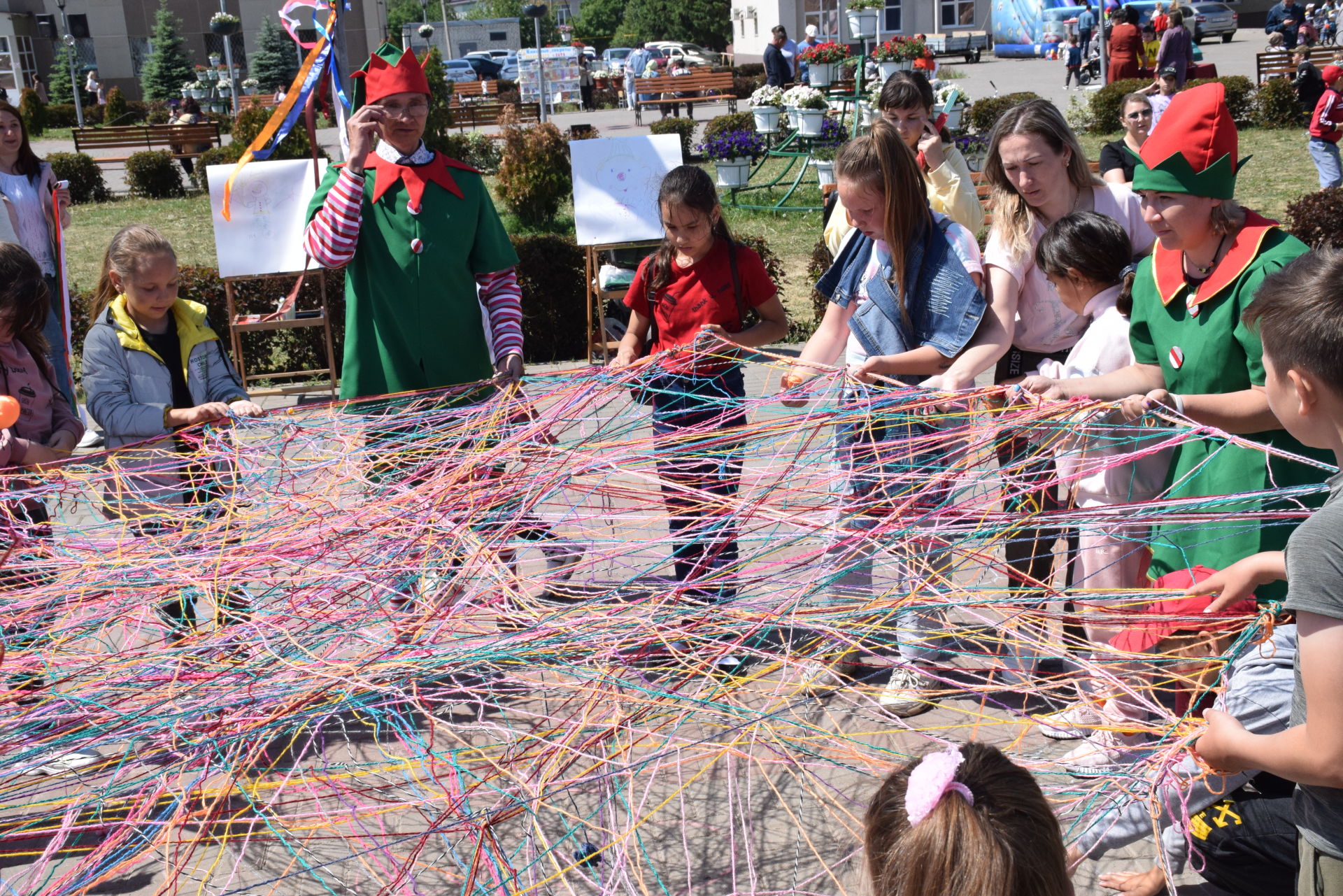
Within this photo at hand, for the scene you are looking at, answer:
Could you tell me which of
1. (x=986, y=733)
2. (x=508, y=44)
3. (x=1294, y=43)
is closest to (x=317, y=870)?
(x=986, y=733)

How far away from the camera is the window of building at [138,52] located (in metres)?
48.7

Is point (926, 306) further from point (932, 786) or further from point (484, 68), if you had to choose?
point (484, 68)

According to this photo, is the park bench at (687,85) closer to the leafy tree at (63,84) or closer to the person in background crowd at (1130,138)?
the person in background crowd at (1130,138)

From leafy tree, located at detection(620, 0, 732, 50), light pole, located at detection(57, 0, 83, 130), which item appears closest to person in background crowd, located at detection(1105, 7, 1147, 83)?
light pole, located at detection(57, 0, 83, 130)

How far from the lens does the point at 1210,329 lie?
107 inches

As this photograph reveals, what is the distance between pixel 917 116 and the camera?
492 cm

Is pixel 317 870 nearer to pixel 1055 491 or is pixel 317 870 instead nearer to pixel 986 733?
pixel 986 733

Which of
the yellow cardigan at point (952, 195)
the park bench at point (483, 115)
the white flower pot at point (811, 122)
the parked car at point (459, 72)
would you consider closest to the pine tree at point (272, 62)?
the parked car at point (459, 72)

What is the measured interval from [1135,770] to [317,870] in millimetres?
2133

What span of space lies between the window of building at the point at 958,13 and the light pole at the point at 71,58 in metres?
30.5

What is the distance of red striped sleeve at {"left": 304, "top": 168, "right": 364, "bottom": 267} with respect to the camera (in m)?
3.72

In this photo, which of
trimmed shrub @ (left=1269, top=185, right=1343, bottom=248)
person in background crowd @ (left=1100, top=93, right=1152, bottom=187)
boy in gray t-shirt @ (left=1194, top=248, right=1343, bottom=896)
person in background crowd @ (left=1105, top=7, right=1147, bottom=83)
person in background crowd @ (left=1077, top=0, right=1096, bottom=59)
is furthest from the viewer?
person in background crowd @ (left=1077, top=0, right=1096, bottom=59)

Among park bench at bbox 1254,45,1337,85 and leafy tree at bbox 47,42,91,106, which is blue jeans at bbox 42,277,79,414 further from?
leafy tree at bbox 47,42,91,106

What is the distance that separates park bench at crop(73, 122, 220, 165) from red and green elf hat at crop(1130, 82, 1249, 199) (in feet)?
72.5
